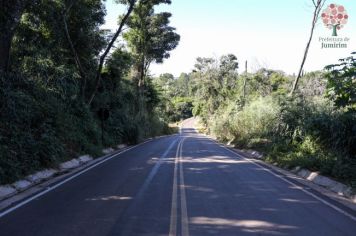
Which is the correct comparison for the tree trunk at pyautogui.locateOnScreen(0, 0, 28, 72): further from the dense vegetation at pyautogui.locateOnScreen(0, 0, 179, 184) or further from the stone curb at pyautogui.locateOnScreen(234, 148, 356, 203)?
the stone curb at pyautogui.locateOnScreen(234, 148, 356, 203)

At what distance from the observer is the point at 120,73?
3425cm

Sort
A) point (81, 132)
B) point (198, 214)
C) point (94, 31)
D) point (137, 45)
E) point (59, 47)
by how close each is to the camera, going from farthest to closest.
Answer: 1. point (137, 45)
2. point (94, 31)
3. point (59, 47)
4. point (81, 132)
5. point (198, 214)

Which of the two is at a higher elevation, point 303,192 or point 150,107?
point 150,107

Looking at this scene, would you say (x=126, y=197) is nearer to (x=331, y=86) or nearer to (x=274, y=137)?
(x=331, y=86)

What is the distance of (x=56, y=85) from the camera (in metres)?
20.6

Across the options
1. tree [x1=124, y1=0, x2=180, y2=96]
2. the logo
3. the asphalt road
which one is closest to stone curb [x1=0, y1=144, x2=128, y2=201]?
the asphalt road

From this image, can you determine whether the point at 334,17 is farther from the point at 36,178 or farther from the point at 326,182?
the point at 36,178

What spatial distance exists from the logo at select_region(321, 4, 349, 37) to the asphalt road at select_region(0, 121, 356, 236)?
14.5m

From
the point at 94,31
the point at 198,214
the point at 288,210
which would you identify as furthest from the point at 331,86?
the point at 94,31

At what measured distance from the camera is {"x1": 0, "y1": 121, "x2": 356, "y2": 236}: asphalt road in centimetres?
679

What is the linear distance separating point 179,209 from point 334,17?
20.3 metres

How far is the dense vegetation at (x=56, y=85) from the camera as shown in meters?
13.2

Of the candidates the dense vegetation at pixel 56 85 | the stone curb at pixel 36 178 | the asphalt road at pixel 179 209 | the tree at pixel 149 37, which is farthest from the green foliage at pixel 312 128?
the tree at pixel 149 37

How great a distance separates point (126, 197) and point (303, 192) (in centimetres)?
447
